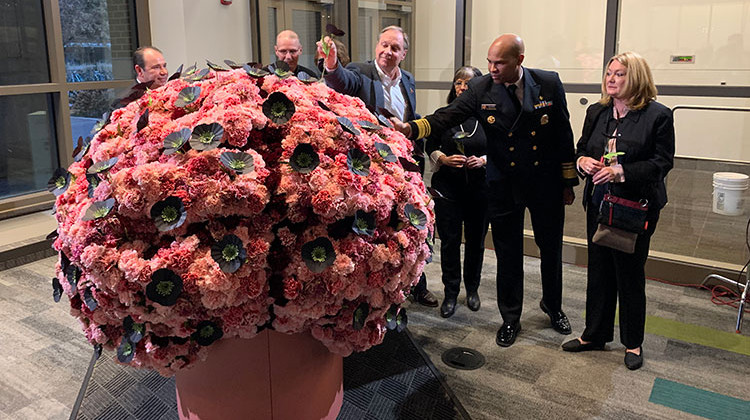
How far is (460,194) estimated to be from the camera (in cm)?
352

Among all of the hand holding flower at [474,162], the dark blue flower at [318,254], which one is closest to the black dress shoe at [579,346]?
the hand holding flower at [474,162]

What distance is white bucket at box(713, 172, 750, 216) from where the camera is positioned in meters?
3.75

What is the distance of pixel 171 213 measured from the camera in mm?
1075

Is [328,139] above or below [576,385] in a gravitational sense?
above

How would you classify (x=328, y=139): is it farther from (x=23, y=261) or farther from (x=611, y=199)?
(x=23, y=261)

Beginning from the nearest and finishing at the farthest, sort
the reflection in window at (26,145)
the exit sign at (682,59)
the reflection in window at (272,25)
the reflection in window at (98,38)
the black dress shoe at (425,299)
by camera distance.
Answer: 1. the black dress shoe at (425,299)
2. the exit sign at (682,59)
3. the reflection in window at (26,145)
4. the reflection in window at (98,38)
5. the reflection in window at (272,25)

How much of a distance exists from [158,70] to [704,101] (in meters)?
3.24

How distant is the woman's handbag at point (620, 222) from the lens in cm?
267

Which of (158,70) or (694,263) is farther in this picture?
(694,263)

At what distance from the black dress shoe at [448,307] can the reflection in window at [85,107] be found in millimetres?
3520

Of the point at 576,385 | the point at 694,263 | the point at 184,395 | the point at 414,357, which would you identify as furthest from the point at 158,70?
the point at 694,263

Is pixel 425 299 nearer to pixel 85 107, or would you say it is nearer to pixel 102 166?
pixel 102 166

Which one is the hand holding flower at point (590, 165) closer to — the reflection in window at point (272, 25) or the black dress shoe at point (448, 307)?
the black dress shoe at point (448, 307)

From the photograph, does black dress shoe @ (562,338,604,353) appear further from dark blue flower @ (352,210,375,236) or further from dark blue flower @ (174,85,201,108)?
dark blue flower @ (174,85,201,108)
